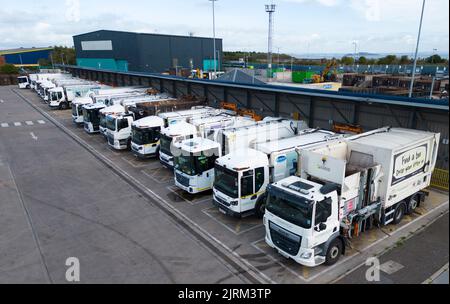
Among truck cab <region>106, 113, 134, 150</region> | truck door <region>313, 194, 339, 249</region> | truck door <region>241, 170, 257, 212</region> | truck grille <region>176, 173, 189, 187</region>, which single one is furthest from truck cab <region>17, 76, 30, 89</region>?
truck door <region>313, 194, 339, 249</region>

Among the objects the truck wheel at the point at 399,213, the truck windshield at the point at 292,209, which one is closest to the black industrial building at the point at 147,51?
the truck wheel at the point at 399,213

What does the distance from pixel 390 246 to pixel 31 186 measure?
17132mm

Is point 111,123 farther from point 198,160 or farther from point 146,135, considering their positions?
point 198,160

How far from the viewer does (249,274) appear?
9688 mm

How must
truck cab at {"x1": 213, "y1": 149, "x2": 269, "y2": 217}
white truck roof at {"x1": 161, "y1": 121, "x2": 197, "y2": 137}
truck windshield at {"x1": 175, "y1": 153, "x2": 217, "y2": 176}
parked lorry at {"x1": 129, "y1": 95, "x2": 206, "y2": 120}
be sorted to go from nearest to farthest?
truck cab at {"x1": 213, "y1": 149, "x2": 269, "y2": 217}, truck windshield at {"x1": 175, "y1": 153, "x2": 217, "y2": 176}, white truck roof at {"x1": 161, "y1": 121, "x2": 197, "y2": 137}, parked lorry at {"x1": 129, "y1": 95, "x2": 206, "y2": 120}

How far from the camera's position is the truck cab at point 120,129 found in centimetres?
2219

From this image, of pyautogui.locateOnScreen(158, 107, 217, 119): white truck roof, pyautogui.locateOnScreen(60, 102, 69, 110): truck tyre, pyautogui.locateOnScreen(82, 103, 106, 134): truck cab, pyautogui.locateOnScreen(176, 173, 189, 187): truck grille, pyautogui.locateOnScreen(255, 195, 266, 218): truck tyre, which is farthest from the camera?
pyautogui.locateOnScreen(60, 102, 69, 110): truck tyre

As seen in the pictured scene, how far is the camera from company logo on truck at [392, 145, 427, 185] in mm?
11352

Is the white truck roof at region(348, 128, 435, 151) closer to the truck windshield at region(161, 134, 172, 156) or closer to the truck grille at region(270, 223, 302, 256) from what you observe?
the truck grille at region(270, 223, 302, 256)

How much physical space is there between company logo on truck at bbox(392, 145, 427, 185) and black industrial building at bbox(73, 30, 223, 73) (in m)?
55.6

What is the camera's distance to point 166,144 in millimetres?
17531

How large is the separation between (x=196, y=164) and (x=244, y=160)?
2.79 metres

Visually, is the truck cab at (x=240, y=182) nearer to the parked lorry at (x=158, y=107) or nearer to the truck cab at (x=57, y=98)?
the parked lorry at (x=158, y=107)

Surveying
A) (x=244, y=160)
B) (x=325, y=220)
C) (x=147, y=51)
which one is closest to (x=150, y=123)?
(x=244, y=160)
